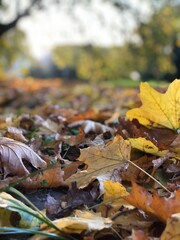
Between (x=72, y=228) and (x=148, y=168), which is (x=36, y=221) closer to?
(x=72, y=228)

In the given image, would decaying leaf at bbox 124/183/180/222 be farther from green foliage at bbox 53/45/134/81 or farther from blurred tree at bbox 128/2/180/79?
green foliage at bbox 53/45/134/81

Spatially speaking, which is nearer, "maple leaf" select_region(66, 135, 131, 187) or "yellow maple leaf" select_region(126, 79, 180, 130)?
"maple leaf" select_region(66, 135, 131, 187)

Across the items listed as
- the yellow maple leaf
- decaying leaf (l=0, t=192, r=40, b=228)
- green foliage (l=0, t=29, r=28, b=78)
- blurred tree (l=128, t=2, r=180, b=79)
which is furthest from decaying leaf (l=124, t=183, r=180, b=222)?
green foliage (l=0, t=29, r=28, b=78)

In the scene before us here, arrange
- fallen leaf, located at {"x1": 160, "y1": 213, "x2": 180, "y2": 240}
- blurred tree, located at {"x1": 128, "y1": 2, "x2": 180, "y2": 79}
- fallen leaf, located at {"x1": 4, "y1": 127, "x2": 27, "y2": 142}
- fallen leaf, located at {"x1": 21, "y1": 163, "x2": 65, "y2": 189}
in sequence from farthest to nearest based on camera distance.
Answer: blurred tree, located at {"x1": 128, "y1": 2, "x2": 180, "y2": 79} → fallen leaf, located at {"x1": 4, "y1": 127, "x2": 27, "y2": 142} → fallen leaf, located at {"x1": 21, "y1": 163, "x2": 65, "y2": 189} → fallen leaf, located at {"x1": 160, "y1": 213, "x2": 180, "y2": 240}

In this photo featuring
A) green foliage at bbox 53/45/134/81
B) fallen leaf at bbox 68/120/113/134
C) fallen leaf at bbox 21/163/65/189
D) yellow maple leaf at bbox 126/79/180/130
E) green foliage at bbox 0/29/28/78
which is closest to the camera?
fallen leaf at bbox 21/163/65/189

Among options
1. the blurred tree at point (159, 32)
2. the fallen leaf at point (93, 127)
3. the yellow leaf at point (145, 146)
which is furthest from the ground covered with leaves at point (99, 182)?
the blurred tree at point (159, 32)

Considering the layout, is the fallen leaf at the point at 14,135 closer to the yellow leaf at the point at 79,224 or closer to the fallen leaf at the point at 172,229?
the yellow leaf at the point at 79,224

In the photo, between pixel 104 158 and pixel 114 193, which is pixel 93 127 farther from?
pixel 114 193

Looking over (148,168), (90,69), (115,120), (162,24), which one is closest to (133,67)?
(90,69)
